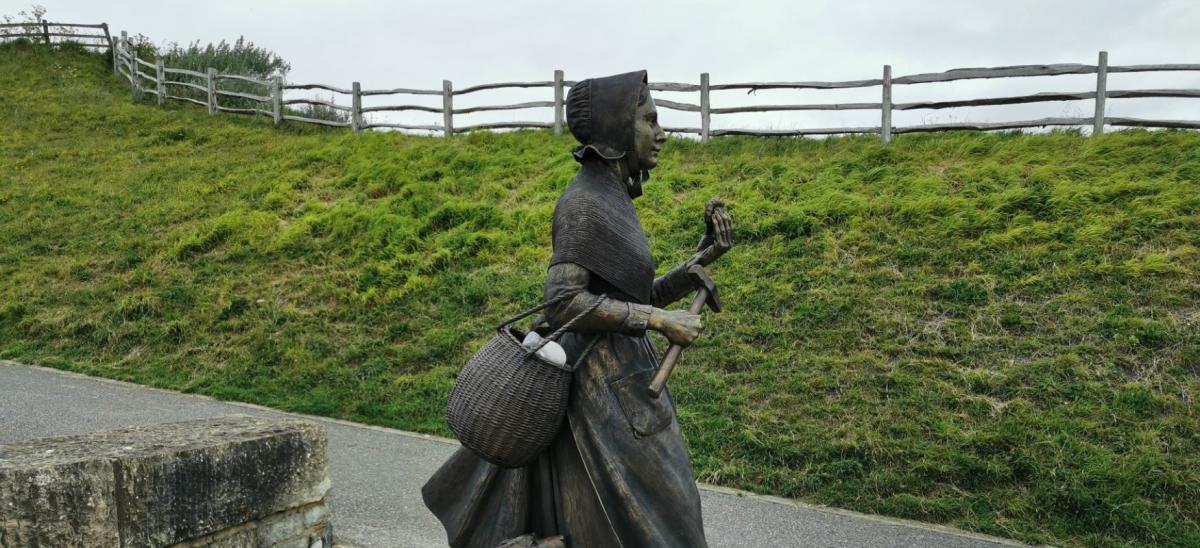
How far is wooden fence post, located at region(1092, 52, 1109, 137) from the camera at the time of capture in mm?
12754

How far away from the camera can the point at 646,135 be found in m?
3.24

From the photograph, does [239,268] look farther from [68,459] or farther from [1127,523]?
[1127,523]

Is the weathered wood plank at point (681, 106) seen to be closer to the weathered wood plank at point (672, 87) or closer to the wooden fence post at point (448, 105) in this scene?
the weathered wood plank at point (672, 87)

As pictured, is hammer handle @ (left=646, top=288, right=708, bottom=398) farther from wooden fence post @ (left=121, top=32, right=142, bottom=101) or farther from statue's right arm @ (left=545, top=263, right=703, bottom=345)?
wooden fence post @ (left=121, top=32, right=142, bottom=101)

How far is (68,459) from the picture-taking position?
3.86m

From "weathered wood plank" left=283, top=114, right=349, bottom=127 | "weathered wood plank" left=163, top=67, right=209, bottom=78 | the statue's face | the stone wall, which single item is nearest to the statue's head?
the statue's face

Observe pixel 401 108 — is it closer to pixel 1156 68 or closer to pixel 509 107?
pixel 509 107

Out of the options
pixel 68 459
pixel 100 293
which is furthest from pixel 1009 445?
pixel 100 293

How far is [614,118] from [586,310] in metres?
0.67

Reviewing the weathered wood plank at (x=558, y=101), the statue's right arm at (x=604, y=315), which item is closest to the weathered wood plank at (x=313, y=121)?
the weathered wood plank at (x=558, y=101)

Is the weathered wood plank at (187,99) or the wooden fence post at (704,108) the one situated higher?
the weathered wood plank at (187,99)

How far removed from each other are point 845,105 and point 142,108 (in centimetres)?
1608

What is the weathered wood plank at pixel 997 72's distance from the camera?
13023mm

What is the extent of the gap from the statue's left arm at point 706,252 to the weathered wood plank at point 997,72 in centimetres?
1141
